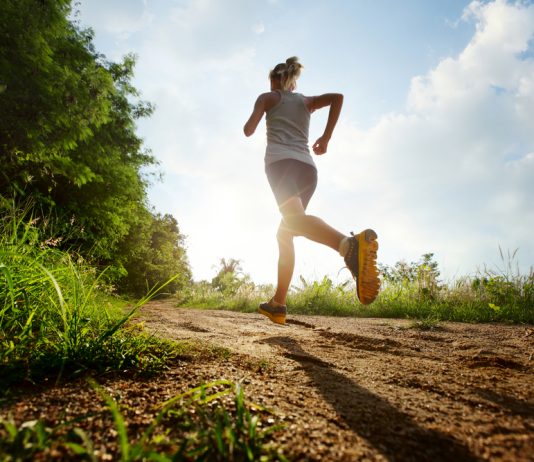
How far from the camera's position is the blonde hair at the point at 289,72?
9.21ft

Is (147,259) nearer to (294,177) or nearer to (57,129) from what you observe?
(57,129)

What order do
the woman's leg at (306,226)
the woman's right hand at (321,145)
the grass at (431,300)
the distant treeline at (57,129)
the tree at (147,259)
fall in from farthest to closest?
the tree at (147,259) < the distant treeline at (57,129) < the grass at (431,300) < the woman's right hand at (321,145) < the woman's leg at (306,226)

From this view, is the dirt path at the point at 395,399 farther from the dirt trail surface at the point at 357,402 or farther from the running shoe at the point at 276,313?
the running shoe at the point at 276,313

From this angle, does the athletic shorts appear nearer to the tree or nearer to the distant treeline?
the distant treeline

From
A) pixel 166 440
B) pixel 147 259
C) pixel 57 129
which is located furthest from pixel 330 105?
pixel 147 259

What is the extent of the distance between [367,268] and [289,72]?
1891 mm

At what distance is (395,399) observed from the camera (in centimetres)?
96

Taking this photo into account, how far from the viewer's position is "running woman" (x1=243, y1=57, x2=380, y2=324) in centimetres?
211

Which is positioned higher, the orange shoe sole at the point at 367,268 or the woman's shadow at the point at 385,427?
the orange shoe sole at the point at 367,268

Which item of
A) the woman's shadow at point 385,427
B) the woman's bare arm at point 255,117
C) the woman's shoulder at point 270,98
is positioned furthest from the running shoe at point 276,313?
the woman's shoulder at point 270,98

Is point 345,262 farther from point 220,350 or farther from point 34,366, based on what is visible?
point 34,366

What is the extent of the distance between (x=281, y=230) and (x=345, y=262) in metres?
0.63

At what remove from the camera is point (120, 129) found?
9.72m

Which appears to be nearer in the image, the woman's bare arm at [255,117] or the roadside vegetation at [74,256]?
the roadside vegetation at [74,256]
